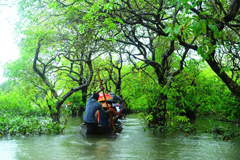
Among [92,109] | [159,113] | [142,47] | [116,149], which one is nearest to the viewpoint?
Answer: [116,149]

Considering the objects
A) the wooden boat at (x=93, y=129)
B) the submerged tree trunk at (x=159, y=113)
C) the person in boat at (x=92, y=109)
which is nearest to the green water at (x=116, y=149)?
the wooden boat at (x=93, y=129)

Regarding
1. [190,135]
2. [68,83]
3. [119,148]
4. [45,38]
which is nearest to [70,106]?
[68,83]

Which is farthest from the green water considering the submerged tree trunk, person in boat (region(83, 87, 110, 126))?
the submerged tree trunk

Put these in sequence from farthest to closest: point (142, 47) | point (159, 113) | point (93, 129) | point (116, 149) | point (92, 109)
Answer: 1. point (142, 47)
2. point (159, 113)
3. point (93, 129)
4. point (92, 109)
5. point (116, 149)

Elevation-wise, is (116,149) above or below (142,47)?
below

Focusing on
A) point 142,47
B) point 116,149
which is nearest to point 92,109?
point 116,149

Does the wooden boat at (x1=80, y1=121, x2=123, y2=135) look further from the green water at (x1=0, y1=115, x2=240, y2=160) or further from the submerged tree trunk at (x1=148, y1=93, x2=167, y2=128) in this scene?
the submerged tree trunk at (x1=148, y1=93, x2=167, y2=128)

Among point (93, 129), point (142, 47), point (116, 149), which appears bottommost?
point (116, 149)

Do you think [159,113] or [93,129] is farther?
[159,113]

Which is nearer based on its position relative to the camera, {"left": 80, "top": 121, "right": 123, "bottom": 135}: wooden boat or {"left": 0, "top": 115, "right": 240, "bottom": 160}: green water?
{"left": 0, "top": 115, "right": 240, "bottom": 160}: green water

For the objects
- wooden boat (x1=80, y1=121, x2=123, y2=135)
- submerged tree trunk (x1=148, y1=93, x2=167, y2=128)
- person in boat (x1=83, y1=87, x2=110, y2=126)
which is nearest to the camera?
person in boat (x1=83, y1=87, x2=110, y2=126)

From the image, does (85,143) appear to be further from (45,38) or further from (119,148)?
(45,38)

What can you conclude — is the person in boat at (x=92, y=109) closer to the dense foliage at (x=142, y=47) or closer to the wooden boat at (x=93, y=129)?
the wooden boat at (x=93, y=129)

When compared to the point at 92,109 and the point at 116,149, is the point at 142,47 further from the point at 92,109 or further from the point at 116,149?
the point at 116,149
